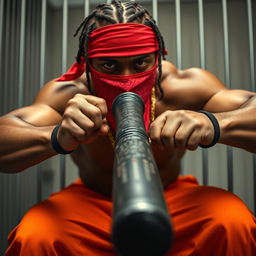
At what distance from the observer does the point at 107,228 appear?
792mm

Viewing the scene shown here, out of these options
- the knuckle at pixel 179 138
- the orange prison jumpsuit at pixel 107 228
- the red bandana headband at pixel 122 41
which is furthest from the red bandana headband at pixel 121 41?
the orange prison jumpsuit at pixel 107 228

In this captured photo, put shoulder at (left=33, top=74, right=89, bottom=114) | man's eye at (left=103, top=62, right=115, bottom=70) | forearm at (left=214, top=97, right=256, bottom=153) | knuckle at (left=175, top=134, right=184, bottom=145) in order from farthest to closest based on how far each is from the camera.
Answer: shoulder at (left=33, top=74, right=89, bottom=114)
man's eye at (left=103, top=62, right=115, bottom=70)
forearm at (left=214, top=97, right=256, bottom=153)
knuckle at (left=175, top=134, right=184, bottom=145)

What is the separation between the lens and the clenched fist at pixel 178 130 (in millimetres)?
564

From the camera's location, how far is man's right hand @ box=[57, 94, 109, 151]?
0.58 meters

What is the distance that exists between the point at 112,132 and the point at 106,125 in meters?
0.22

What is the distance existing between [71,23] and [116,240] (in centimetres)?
181

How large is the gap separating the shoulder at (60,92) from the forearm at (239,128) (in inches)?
17.4

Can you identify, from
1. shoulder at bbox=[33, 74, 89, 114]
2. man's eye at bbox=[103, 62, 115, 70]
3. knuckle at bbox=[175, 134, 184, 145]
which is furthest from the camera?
shoulder at bbox=[33, 74, 89, 114]

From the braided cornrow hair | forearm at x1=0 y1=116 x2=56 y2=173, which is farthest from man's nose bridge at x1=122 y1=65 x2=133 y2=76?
forearm at x1=0 y1=116 x2=56 y2=173

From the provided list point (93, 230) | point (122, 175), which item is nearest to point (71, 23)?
point (93, 230)

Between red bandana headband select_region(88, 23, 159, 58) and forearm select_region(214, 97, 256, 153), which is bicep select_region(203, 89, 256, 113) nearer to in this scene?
forearm select_region(214, 97, 256, 153)

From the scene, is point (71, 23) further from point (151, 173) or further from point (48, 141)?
point (151, 173)

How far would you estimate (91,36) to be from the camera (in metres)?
0.81

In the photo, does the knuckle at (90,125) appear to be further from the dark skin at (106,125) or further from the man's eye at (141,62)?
the man's eye at (141,62)
